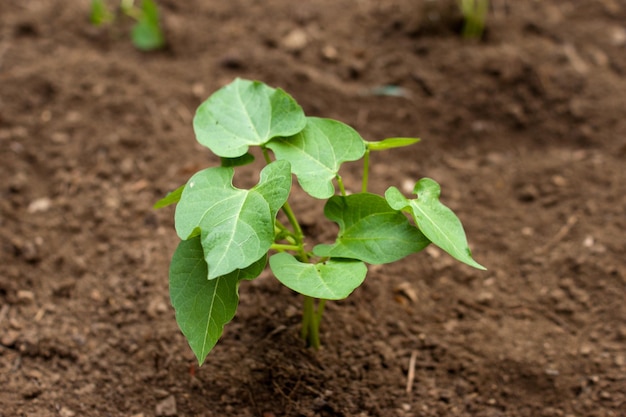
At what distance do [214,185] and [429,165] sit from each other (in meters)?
1.33

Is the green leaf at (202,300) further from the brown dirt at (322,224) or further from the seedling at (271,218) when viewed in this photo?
the brown dirt at (322,224)

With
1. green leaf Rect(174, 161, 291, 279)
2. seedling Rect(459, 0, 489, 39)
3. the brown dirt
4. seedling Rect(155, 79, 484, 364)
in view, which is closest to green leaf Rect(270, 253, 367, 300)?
seedling Rect(155, 79, 484, 364)

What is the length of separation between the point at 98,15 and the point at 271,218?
6.66 ft

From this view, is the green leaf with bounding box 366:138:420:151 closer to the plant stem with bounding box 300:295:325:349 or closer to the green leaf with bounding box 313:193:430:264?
the green leaf with bounding box 313:193:430:264

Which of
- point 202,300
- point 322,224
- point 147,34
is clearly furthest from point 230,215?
point 147,34

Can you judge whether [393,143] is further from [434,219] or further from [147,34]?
[147,34]

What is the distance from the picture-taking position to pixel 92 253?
7.25 feet

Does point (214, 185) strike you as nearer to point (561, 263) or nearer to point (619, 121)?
point (561, 263)

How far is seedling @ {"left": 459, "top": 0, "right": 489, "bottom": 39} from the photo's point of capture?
10.1 ft

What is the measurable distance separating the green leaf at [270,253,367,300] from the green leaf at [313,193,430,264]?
0.03 meters

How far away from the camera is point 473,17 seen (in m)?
3.11

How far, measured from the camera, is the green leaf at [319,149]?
1539mm

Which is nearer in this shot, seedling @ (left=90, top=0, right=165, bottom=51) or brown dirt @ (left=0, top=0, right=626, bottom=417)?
brown dirt @ (left=0, top=0, right=626, bottom=417)

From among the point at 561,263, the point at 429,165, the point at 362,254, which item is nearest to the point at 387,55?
the point at 429,165
